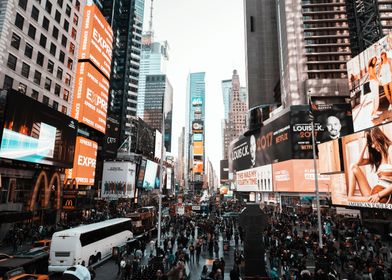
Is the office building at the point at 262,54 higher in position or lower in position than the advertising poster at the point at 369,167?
higher

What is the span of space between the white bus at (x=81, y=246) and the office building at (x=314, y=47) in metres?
60.9

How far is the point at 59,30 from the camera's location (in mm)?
38969

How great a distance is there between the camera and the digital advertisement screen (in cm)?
7730

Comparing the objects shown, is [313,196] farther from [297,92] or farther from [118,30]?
[118,30]

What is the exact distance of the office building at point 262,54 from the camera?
115475 millimetres

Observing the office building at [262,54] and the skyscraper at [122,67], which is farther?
the office building at [262,54]

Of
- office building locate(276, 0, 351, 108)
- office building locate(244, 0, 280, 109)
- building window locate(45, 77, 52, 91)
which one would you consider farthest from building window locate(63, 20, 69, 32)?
office building locate(244, 0, 280, 109)

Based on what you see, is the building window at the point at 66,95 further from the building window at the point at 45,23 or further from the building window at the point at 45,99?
the building window at the point at 45,23

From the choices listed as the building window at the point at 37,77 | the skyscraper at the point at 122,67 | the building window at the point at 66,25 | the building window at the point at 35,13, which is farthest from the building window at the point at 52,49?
the skyscraper at the point at 122,67

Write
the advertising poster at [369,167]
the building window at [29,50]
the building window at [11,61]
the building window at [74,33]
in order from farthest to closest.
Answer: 1. the building window at [74,33]
2. the building window at [29,50]
3. the building window at [11,61]
4. the advertising poster at [369,167]

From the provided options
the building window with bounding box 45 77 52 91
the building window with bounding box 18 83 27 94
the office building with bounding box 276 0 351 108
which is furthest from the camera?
the office building with bounding box 276 0 351 108

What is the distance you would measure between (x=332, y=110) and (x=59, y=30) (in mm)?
55084

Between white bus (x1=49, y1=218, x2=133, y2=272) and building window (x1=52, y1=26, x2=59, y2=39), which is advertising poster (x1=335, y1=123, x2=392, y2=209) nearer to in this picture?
white bus (x1=49, y1=218, x2=133, y2=272)

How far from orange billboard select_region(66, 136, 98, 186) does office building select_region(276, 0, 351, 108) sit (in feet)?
168
